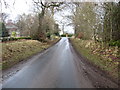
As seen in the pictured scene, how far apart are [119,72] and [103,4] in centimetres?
955

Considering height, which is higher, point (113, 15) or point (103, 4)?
point (103, 4)

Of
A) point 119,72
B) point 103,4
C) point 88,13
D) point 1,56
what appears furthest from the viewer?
point 88,13

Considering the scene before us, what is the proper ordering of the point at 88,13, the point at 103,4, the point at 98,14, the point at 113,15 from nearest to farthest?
the point at 113,15, the point at 103,4, the point at 98,14, the point at 88,13

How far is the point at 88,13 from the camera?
50.4 ft

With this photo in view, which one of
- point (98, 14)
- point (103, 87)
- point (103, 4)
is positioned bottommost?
point (103, 87)

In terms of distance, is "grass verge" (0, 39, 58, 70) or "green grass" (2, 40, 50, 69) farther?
"green grass" (2, 40, 50, 69)

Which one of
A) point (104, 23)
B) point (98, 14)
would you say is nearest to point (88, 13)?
point (98, 14)

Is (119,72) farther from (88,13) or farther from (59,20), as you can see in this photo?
(59,20)

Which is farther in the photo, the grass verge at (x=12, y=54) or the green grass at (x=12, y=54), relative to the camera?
the green grass at (x=12, y=54)

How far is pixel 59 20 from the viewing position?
116ft

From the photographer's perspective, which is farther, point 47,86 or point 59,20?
point 59,20

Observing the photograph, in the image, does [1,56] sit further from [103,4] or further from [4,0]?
[103,4]

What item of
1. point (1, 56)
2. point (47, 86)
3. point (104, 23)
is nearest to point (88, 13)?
point (104, 23)

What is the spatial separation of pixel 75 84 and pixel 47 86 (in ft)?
3.64
